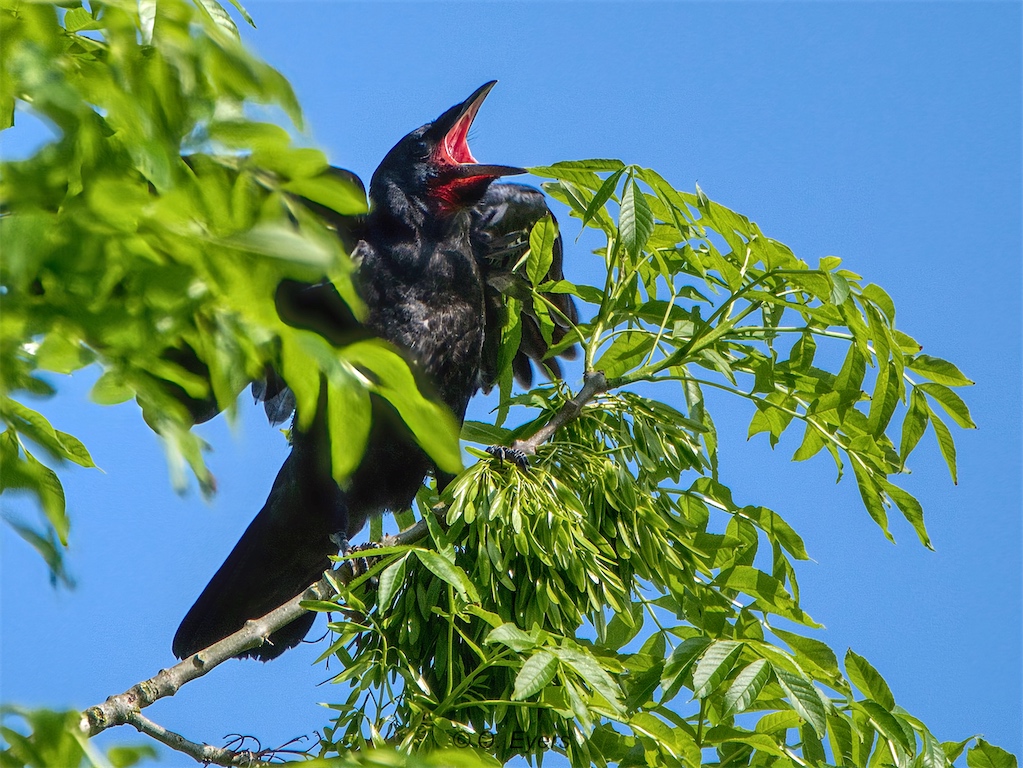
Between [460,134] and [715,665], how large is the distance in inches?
103

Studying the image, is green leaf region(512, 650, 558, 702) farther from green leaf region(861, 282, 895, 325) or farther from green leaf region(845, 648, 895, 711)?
green leaf region(861, 282, 895, 325)

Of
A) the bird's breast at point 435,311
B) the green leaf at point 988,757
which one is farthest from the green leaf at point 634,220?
Answer: the bird's breast at point 435,311

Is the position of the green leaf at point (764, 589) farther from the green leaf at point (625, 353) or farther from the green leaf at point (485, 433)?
the green leaf at point (485, 433)

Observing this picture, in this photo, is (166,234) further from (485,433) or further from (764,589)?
(485,433)

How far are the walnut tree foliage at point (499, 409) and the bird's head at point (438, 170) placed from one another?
1.06 m

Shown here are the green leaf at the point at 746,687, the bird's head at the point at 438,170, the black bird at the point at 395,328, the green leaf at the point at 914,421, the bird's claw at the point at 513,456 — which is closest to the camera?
the green leaf at the point at 746,687

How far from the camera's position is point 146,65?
0.74 meters

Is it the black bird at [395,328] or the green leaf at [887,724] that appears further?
the black bird at [395,328]

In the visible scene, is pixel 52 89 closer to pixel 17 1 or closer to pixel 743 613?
pixel 17 1

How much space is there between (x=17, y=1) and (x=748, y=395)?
1489 millimetres

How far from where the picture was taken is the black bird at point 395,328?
3.08 metres

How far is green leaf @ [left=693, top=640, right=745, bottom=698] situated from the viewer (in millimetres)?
1577

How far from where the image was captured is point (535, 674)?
1572 millimetres

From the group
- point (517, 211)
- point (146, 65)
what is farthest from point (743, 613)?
point (517, 211)
